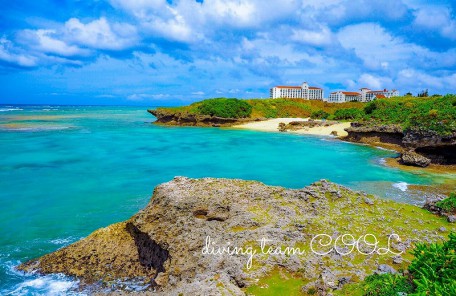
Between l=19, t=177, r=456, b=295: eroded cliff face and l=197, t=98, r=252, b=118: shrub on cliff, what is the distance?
6861cm

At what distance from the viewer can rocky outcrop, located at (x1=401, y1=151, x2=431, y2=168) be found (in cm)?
3083

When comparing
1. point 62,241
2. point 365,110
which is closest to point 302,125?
point 365,110

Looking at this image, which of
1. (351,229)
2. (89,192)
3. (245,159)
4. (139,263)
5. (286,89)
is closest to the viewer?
(351,229)

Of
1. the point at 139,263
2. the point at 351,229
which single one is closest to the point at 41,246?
the point at 139,263

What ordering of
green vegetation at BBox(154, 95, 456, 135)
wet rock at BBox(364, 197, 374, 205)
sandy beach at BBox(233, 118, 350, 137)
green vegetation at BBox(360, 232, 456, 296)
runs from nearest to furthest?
green vegetation at BBox(360, 232, 456, 296) < wet rock at BBox(364, 197, 374, 205) < green vegetation at BBox(154, 95, 456, 135) < sandy beach at BBox(233, 118, 350, 137)

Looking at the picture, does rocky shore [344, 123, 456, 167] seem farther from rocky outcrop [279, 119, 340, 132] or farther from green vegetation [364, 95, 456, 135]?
rocky outcrop [279, 119, 340, 132]

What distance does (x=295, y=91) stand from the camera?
177 meters

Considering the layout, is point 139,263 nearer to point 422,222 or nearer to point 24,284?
point 24,284

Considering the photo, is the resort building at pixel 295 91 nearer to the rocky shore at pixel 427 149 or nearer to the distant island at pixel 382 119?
the distant island at pixel 382 119

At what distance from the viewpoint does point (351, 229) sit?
970 cm

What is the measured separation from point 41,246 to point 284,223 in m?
10.4

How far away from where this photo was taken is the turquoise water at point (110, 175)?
15.3 meters

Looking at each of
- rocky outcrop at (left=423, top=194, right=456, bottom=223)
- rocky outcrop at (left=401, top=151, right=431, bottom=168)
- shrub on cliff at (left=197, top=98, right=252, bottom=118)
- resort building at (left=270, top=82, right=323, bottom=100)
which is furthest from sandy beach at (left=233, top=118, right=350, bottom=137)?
resort building at (left=270, top=82, right=323, bottom=100)

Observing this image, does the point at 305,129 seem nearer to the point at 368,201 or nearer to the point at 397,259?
the point at 368,201
